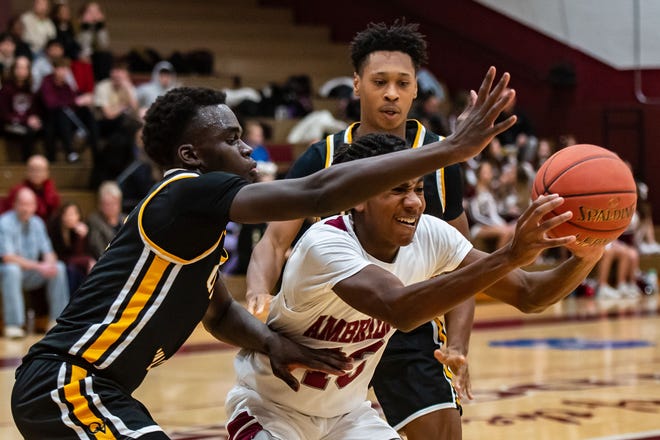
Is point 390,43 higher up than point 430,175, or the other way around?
point 390,43

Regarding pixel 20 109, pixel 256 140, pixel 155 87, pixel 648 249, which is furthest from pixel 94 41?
pixel 648 249

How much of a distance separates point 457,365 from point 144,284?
1108 mm

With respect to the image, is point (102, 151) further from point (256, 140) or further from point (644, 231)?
point (644, 231)

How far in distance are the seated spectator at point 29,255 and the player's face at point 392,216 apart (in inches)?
303

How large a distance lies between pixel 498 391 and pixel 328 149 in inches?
133

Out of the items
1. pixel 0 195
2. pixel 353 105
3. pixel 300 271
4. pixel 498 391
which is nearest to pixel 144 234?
pixel 300 271

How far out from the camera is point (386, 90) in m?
4.74

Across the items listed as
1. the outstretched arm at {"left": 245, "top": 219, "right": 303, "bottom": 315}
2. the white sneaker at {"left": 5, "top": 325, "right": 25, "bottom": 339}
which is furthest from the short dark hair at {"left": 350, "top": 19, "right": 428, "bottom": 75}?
the white sneaker at {"left": 5, "top": 325, "right": 25, "bottom": 339}

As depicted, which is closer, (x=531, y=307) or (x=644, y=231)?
(x=531, y=307)

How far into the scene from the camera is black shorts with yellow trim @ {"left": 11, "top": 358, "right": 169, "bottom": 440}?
332 centimetres

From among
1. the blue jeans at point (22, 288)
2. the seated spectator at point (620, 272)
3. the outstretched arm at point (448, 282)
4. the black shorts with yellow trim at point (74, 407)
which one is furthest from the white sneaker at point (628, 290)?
the black shorts with yellow trim at point (74, 407)

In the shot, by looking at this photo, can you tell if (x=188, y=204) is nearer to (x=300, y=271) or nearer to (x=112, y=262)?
(x=112, y=262)

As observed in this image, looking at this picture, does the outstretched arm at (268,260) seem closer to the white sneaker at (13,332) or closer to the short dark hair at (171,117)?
the short dark hair at (171,117)

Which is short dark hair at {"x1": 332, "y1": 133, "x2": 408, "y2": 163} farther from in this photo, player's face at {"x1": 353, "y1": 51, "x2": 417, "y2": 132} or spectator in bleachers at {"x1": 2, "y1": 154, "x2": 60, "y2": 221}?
spectator in bleachers at {"x1": 2, "y1": 154, "x2": 60, "y2": 221}
